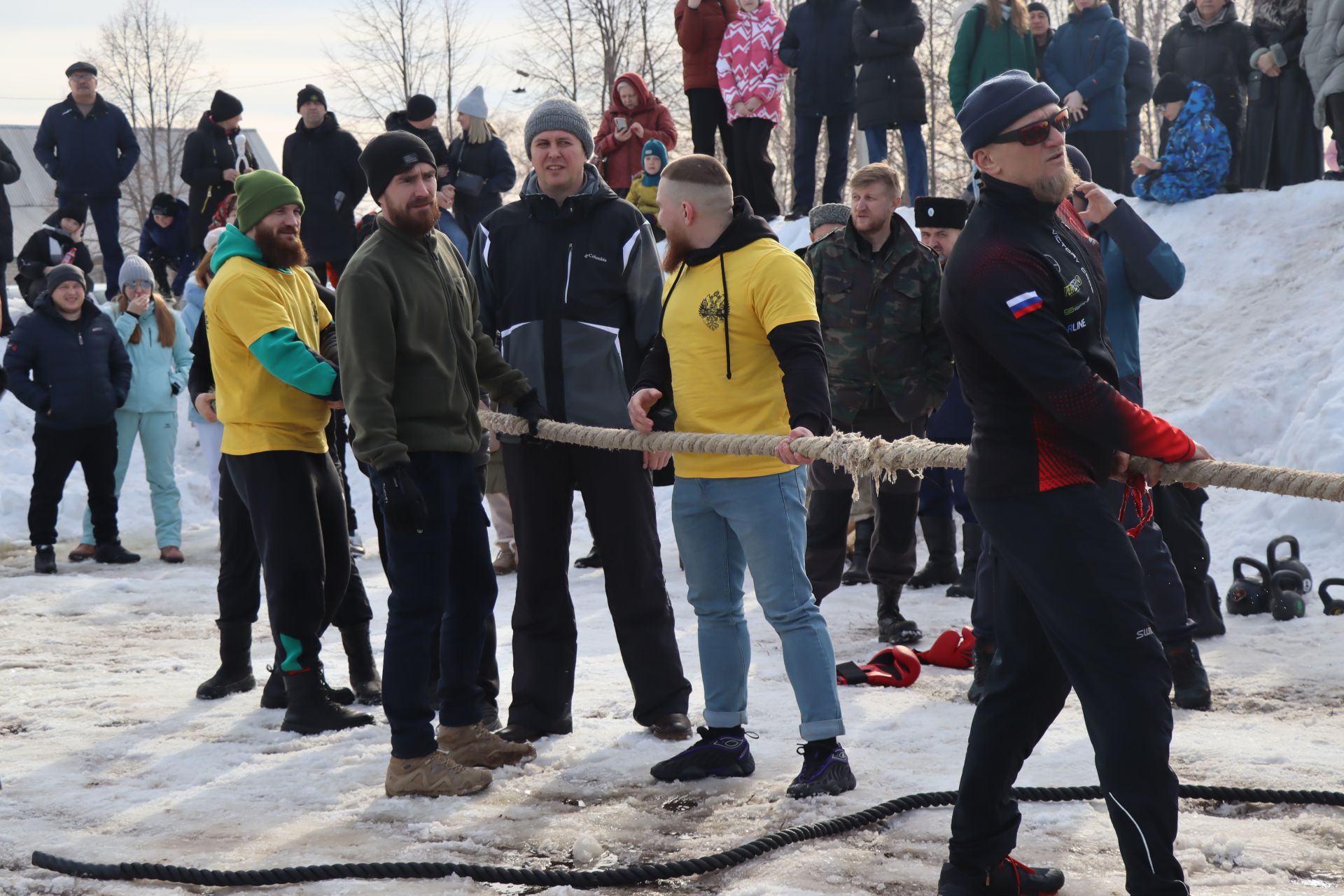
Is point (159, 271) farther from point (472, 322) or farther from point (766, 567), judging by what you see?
point (766, 567)

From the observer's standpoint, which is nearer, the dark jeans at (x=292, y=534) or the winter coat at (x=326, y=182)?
the dark jeans at (x=292, y=534)

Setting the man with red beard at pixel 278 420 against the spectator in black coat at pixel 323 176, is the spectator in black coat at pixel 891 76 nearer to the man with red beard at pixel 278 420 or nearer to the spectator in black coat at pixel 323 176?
the spectator in black coat at pixel 323 176

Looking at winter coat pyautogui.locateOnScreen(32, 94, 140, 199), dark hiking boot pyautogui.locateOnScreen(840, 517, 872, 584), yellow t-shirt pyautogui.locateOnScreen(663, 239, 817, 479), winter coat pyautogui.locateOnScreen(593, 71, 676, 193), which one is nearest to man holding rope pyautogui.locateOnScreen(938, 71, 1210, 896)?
yellow t-shirt pyautogui.locateOnScreen(663, 239, 817, 479)

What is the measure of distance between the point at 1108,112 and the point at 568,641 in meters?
8.05

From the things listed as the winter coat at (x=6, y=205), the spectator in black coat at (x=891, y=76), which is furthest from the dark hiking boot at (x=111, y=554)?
the spectator in black coat at (x=891, y=76)

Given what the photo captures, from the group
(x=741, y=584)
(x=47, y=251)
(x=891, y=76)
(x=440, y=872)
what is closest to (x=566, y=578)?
(x=741, y=584)

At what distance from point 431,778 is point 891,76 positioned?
8.64 meters

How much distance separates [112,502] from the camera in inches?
408

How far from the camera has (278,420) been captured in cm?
514

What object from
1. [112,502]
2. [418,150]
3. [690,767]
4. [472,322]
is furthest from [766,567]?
[112,502]

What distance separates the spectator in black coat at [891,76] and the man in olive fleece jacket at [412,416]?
24.1 ft

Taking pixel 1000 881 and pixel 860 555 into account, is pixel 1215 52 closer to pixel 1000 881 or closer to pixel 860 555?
pixel 860 555

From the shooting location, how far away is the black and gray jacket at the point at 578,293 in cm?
502

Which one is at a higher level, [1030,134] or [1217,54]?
[1217,54]
